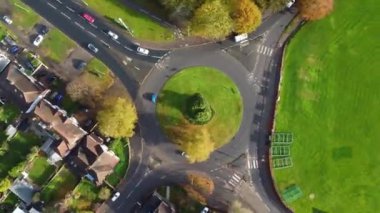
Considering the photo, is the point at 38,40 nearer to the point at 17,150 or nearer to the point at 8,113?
the point at 8,113

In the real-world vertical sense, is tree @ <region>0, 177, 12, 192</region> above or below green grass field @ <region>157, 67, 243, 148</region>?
below

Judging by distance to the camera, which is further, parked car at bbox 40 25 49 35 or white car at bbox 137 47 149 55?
parked car at bbox 40 25 49 35

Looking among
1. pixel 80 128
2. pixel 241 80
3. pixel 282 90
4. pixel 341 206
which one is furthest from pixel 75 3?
pixel 341 206

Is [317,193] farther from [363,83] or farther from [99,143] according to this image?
[99,143]

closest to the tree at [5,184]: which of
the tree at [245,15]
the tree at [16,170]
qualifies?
the tree at [16,170]

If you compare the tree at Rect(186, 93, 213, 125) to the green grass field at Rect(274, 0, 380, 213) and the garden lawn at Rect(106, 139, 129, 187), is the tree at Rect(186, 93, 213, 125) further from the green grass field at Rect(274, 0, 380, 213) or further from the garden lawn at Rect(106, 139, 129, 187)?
the green grass field at Rect(274, 0, 380, 213)

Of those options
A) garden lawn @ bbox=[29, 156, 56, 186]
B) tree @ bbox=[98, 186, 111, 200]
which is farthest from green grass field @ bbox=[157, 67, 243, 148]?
garden lawn @ bbox=[29, 156, 56, 186]
